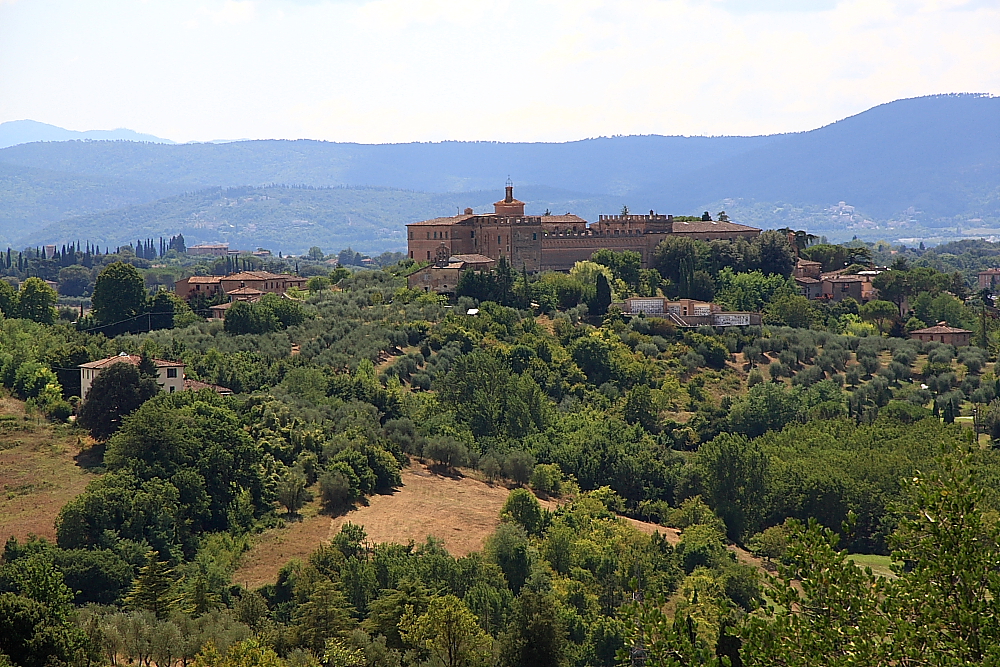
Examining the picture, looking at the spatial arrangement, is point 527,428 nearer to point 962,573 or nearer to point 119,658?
point 119,658

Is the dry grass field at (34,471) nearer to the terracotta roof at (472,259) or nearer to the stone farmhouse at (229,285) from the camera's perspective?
the stone farmhouse at (229,285)

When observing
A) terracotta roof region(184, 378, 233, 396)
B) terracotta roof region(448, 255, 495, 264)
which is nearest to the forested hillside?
terracotta roof region(184, 378, 233, 396)

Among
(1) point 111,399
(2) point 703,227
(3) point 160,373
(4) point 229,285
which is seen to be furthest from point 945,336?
(1) point 111,399

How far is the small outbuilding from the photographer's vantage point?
91188mm

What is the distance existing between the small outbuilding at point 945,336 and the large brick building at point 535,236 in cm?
1637

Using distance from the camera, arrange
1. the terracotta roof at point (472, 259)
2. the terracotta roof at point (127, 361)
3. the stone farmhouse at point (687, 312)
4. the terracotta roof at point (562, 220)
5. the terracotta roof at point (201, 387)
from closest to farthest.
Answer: the terracotta roof at point (127, 361), the terracotta roof at point (201, 387), the stone farmhouse at point (687, 312), the terracotta roof at point (472, 259), the terracotta roof at point (562, 220)

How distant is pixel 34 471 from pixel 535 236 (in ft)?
161

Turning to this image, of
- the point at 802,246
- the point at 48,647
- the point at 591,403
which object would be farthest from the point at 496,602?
the point at 802,246

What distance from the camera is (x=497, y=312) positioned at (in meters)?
82.0

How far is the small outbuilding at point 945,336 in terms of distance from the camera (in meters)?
91.2

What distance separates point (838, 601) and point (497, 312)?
5937 cm

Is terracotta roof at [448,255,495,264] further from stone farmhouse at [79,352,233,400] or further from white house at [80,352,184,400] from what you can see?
white house at [80,352,184,400]

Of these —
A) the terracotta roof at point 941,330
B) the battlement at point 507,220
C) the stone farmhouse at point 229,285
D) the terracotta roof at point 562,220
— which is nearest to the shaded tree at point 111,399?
the stone farmhouse at point 229,285

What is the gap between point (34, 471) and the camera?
168ft
